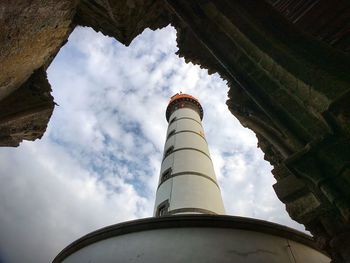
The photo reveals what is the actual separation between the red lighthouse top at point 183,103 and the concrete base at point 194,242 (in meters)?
12.6

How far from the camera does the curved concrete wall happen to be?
830cm

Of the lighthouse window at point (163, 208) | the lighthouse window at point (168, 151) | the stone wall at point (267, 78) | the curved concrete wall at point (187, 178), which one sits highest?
the lighthouse window at point (168, 151)


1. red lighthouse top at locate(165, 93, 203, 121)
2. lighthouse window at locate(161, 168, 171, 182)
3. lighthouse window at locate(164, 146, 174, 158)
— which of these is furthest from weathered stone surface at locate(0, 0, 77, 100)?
red lighthouse top at locate(165, 93, 203, 121)

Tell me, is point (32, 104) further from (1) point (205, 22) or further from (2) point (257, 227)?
(2) point (257, 227)

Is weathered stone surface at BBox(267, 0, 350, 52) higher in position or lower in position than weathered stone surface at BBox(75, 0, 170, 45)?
lower

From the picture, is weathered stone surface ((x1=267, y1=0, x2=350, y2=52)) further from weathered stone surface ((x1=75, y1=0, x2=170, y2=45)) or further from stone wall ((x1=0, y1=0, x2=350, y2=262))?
weathered stone surface ((x1=75, y1=0, x2=170, y2=45))

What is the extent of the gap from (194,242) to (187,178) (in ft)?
15.5

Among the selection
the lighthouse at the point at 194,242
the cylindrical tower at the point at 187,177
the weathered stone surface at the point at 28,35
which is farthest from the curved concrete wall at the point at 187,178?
the weathered stone surface at the point at 28,35

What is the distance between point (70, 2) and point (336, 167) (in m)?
3.21

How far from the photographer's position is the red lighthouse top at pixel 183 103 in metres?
17.3

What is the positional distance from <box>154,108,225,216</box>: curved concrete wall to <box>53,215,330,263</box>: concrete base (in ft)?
9.51

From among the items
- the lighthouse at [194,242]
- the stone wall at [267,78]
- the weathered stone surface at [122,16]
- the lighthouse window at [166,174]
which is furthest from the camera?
the lighthouse window at [166,174]

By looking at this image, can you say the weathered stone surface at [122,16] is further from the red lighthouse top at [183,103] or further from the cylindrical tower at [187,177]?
the red lighthouse top at [183,103]

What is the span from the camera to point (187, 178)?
9344 millimetres
